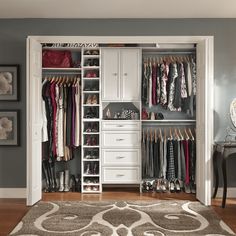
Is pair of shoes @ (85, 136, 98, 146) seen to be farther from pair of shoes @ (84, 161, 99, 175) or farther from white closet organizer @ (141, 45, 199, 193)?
white closet organizer @ (141, 45, 199, 193)

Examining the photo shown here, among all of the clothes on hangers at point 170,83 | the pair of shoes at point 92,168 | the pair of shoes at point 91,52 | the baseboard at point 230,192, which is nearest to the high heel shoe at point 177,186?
the baseboard at point 230,192

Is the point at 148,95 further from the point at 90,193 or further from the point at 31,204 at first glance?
the point at 31,204

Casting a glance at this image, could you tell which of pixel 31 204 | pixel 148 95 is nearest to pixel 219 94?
pixel 148 95

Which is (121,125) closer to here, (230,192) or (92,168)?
(92,168)

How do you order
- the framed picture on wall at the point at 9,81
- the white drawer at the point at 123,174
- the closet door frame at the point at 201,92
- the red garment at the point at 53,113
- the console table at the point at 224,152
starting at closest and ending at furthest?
the console table at the point at 224,152 < the closet door frame at the point at 201,92 < the framed picture on wall at the point at 9,81 < the red garment at the point at 53,113 < the white drawer at the point at 123,174

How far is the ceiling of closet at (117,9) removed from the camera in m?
4.47

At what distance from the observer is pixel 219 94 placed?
5340 mm

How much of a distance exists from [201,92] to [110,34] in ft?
4.68

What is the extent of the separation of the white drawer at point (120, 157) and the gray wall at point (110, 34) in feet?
4.11

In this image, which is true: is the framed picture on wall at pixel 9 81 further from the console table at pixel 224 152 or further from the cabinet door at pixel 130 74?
the console table at pixel 224 152

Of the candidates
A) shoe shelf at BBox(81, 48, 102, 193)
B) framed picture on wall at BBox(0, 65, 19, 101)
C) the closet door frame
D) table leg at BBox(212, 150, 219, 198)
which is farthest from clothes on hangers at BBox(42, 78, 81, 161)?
table leg at BBox(212, 150, 219, 198)

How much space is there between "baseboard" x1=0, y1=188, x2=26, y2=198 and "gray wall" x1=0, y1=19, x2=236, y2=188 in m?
0.05

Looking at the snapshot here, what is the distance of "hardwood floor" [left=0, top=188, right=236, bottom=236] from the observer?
4211mm

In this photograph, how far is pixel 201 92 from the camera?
5.11 metres
